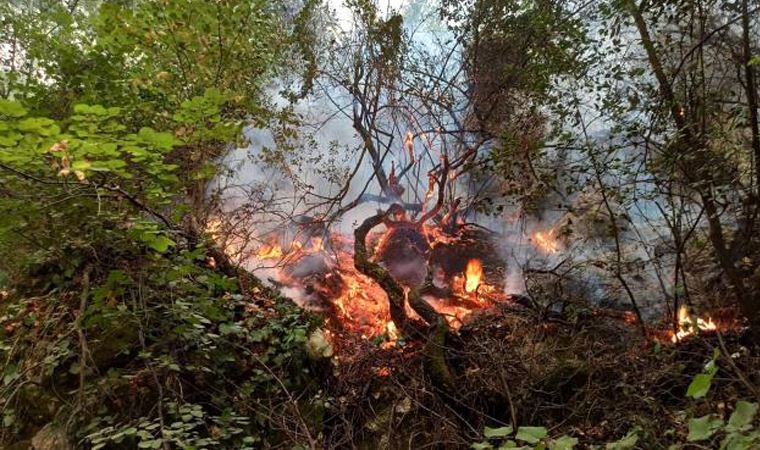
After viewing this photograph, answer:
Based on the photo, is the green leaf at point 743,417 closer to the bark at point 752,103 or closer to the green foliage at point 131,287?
the green foliage at point 131,287

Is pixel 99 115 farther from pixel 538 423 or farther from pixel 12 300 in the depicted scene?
pixel 538 423

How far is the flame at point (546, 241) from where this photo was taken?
469 inches

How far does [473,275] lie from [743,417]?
10028mm

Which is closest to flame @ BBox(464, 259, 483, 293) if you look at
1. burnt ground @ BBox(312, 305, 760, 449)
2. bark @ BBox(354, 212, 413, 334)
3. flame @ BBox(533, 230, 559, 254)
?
flame @ BBox(533, 230, 559, 254)

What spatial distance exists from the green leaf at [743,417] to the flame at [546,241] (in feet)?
35.3

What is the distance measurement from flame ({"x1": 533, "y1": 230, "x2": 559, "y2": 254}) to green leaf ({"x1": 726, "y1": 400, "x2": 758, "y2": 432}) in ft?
35.3

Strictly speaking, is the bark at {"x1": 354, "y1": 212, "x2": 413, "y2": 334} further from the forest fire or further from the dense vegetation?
the forest fire

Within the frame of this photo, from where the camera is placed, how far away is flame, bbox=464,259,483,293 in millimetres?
10648

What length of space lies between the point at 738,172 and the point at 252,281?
640 centimetres

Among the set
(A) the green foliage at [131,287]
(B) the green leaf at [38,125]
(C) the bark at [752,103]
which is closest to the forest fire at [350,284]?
(A) the green foliage at [131,287]

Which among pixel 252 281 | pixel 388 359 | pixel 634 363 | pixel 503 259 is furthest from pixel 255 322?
pixel 503 259

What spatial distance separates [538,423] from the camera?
5176 millimetres

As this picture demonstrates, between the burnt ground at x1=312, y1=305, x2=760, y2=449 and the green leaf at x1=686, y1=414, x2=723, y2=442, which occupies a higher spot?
the green leaf at x1=686, y1=414, x2=723, y2=442

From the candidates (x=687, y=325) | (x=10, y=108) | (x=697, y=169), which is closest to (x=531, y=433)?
(x=10, y=108)
